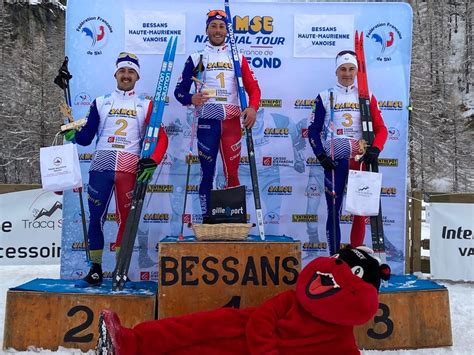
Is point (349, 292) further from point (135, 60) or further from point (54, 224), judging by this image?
point (54, 224)

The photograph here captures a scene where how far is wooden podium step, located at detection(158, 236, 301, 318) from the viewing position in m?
3.08

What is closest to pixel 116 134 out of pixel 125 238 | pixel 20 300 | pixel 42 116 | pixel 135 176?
pixel 135 176

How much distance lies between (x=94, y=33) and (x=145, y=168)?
6.31 ft

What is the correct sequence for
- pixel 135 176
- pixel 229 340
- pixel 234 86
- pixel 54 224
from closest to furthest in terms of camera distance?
pixel 229 340 → pixel 135 176 → pixel 234 86 → pixel 54 224

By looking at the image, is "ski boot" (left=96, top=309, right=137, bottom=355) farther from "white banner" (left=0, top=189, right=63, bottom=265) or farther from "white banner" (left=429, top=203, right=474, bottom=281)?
"white banner" (left=429, top=203, right=474, bottom=281)

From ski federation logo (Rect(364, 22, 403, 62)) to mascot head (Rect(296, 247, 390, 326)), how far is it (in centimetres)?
308

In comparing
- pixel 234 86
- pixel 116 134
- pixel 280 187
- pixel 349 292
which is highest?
pixel 234 86

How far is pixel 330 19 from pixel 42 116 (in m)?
14.5

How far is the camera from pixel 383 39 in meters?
4.80

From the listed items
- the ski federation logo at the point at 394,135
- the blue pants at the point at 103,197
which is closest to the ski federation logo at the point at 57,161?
the blue pants at the point at 103,197

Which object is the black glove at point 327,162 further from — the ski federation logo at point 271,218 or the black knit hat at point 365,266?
the black knit hat at point 365,266

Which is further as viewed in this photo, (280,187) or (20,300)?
(280,187)

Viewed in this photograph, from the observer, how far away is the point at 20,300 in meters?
3.14

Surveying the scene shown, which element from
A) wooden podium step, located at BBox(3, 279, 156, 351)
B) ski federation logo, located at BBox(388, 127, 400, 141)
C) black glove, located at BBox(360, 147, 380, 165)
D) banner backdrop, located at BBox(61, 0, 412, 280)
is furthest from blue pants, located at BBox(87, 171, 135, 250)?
ski federation logo, located at BBox(388, 127, 400, 141)
